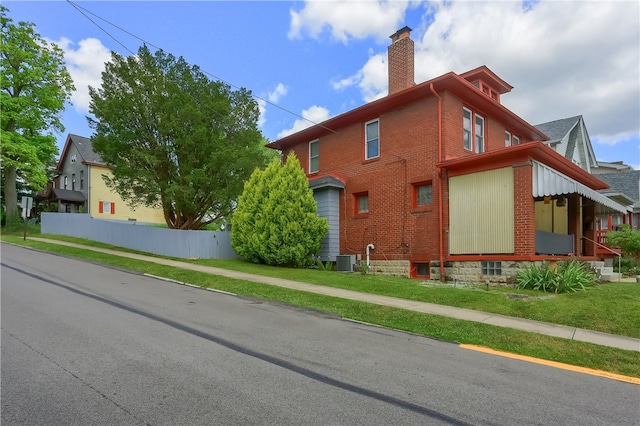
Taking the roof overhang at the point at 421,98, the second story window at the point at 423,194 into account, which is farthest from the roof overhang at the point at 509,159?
the roof overhang at the point at 421,98

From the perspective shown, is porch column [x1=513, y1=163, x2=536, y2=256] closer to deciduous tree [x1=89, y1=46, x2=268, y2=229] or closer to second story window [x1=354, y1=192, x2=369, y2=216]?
second story window [x1=354, y1=192, x2=369, y2=216]

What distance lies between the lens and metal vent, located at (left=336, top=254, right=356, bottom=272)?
49.7 feet

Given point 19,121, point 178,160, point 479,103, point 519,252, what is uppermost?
point 19,121

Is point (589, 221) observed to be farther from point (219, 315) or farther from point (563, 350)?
point (219, 315)

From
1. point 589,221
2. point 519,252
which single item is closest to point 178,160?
point 519,252

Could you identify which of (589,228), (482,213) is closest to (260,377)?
(482,213)

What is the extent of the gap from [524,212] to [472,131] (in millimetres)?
4817

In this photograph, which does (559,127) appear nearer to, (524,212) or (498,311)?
(524,212)

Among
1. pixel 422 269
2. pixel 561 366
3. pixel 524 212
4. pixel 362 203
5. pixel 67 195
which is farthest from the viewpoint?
pixel 67 195

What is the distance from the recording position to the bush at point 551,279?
31.7 feet

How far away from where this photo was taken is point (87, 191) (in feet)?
115

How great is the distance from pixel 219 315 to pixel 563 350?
5.65 meters

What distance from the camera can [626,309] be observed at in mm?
7504

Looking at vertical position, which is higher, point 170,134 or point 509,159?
point 170,134
